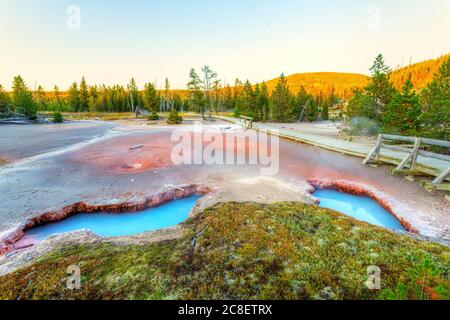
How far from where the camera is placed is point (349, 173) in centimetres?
920

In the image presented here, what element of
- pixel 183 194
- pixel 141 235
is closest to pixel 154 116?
pixel 183 194

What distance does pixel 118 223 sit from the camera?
588cm

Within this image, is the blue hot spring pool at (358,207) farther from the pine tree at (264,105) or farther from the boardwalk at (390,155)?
the pine tree at (264,105)

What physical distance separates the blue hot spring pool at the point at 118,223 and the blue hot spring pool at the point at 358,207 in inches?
202

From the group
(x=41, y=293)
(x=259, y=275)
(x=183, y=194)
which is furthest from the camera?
(x=183, y=194)

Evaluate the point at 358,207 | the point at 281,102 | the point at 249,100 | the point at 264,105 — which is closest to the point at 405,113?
the point at 358,207

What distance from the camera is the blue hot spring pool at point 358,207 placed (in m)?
5.91

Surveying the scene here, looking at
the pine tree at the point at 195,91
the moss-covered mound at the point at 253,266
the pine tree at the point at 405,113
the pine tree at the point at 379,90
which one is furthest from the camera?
the pine tree at the point at 195,91

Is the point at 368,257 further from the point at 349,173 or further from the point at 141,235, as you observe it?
the point at 349,173

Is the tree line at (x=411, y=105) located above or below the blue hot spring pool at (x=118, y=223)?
above

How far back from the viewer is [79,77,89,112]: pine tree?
59188 millimetres

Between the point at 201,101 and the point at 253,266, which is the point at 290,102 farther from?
the point at 253,266

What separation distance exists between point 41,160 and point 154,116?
98.3 feet

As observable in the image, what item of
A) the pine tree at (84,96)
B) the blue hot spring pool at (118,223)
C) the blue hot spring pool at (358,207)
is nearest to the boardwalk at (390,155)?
the blue hot spring pool at (358,207)
